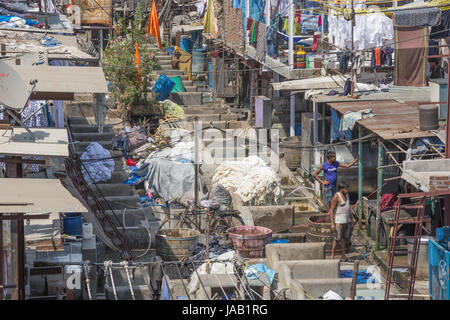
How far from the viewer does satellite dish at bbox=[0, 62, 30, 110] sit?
9.50m

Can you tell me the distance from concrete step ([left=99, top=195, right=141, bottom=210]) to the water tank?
7.70 m

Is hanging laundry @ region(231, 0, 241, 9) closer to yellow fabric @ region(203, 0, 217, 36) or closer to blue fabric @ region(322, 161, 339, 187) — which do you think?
yellow fabric @ region(203, 0, 217, 36)

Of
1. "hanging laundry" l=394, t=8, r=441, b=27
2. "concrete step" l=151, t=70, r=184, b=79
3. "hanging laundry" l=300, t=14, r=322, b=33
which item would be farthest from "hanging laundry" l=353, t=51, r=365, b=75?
"concrete step" l=151, t=70, r=184, b=79

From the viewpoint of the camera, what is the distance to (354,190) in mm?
18906

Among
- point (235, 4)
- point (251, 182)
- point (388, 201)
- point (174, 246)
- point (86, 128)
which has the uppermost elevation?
point (235, 4)

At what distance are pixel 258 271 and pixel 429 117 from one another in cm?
454

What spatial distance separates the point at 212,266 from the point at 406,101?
8.21m

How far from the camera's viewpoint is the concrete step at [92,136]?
23898 mm

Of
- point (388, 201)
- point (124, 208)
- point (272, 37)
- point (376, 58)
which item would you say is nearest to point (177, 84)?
point (272, 37)

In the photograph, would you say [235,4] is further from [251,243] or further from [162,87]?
[251,243]

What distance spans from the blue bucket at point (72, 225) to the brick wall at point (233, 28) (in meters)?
14.3

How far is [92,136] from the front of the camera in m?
24.4

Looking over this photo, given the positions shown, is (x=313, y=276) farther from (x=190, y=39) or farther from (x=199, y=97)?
(x=190, y=39)

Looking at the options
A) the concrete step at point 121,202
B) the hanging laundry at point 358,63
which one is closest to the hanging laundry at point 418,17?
the hanging laundry at point 358,63
